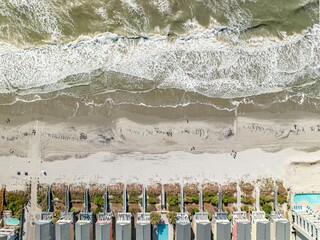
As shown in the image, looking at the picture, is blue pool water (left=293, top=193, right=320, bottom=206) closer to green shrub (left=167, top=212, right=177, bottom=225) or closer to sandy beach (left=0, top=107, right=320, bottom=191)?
sandy beach (left=0, top=107, right=320, bottom=191)

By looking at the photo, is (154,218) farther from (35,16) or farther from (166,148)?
(35,16)

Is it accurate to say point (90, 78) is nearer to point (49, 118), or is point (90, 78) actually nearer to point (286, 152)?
point (49, 118)

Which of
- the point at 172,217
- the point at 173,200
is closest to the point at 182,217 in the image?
the point at 172,217

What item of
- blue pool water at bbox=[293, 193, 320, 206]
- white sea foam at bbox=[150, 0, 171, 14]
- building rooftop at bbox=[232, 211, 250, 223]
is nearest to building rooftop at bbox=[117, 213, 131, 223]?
building rooftop at bbox=[232, 211, 250, 223]

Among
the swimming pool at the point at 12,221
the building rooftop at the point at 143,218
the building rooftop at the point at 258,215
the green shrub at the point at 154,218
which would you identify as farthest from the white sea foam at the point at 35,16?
the building rooftop at the point at 258,215

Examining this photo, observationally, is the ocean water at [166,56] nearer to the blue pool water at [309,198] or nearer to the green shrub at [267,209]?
the blue pool water at [309,198]

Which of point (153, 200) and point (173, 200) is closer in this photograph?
point (173, 200)
